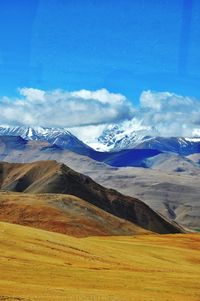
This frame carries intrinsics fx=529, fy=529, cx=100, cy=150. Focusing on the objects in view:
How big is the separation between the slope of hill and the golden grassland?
63.2m

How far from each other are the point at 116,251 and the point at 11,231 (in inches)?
735

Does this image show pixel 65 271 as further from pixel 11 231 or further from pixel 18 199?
pixel 18 199

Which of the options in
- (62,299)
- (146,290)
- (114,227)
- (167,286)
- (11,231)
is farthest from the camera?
(114,227)

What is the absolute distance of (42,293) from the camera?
45531 mm

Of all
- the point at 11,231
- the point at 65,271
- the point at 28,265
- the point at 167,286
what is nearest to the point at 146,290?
the point at 167,286

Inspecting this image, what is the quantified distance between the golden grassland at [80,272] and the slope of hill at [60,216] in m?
63.2

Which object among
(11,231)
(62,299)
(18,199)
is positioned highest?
(18,199)

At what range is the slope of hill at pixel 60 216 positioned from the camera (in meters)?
157

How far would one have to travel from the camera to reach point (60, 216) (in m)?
164

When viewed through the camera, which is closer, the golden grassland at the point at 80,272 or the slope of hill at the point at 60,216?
the golden grassland at the point at 80,272

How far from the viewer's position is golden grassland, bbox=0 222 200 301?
47594mm

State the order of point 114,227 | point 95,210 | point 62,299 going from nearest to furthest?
point 62,299 → point 114,227 → point 95,210

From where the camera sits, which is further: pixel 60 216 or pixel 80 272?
pixel 60 216

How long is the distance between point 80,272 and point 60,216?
344 feet
